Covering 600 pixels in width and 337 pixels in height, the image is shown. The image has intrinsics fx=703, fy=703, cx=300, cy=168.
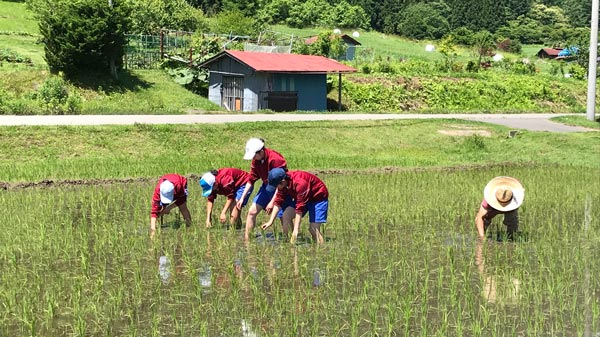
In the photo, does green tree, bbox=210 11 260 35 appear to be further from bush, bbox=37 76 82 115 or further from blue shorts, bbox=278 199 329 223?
blue shorts, bbox=278 199 329 223

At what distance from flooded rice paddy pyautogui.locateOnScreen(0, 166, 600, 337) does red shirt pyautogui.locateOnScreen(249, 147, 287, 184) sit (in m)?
0.95

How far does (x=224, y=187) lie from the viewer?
34.3ft

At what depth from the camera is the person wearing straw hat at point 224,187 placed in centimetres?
1042

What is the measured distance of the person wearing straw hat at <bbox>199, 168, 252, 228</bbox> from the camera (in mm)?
10422

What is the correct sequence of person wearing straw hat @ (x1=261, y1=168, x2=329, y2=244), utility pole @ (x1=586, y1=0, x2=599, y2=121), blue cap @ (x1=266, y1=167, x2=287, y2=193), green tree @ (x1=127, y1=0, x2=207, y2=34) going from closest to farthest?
blue cap @ (x1=266, y1=167, x2=287, y2=193) < person wearing straw hat @ (x1=261, y1=168, x2=329, y2=244) < utility pole @ (x1=586, y1=0, x2=599, y2=121) < green tree @ (x1=127, y1=0, x2=207, y2=34)

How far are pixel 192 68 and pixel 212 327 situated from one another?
31525 mm

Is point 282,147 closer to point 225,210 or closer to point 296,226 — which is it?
point 225,210

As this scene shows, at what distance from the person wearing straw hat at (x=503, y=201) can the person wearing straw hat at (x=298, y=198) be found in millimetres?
2326

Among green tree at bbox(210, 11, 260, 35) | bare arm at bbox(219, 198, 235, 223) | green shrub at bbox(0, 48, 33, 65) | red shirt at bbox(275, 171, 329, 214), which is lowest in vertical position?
bare arm at bbox(219, 198, 235, 223)

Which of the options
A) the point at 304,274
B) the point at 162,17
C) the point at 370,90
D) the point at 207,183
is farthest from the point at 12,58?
the point at 304,274

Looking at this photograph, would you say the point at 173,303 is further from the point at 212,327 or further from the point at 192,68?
the point at 192,68

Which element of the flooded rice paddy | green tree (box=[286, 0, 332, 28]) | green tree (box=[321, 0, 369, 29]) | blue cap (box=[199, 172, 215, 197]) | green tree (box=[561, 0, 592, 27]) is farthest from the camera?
green tree (box=[561, 0, 592, 27])

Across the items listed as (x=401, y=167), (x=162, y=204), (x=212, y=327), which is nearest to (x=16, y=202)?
(x=162, y=204)

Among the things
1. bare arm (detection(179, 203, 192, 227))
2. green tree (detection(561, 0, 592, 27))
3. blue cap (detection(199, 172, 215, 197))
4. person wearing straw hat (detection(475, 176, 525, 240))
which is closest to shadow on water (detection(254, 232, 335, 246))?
blue cap (detection(199, 172, 215, 197))
